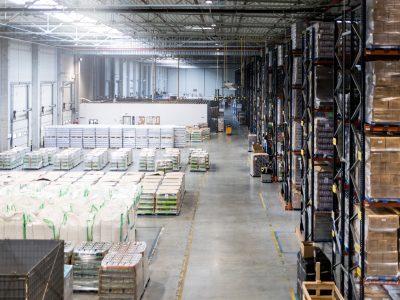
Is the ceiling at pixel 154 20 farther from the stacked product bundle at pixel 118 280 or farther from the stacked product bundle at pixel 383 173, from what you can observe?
the stacked product bundle at pixel 118 280

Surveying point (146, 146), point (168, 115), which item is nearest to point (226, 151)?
point (146, 146)

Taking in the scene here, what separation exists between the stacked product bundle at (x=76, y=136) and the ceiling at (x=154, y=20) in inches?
224

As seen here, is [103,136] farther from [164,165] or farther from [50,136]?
[164,165]

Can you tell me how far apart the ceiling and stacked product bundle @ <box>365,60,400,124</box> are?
8115 mm

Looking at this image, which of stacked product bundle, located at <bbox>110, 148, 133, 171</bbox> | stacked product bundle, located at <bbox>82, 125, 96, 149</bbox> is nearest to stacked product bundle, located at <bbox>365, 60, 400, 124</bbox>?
stacked product bundle, located at <bbox>110, 148, 133, 171</bbox>

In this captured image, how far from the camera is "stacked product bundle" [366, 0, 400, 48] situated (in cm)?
886

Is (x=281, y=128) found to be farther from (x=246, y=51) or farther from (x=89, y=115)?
(x=89, y=115)

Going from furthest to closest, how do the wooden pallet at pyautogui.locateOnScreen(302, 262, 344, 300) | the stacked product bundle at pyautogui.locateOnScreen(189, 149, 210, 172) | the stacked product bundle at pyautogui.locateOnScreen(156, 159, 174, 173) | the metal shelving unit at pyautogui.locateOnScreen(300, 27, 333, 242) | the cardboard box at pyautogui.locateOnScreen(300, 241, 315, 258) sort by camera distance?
the stacked product bundle at pyautogui.locateOnScreen(189, 149, 210, 172), the stacked product bundle at pyautogui.locateOnScreen(156, 159, 174, 173), the metal shelving unit at pyautogui.locateOnScreen(300, 27, 333, 242), the cardboard box at pyautogui.locateOnScreen(300, 241, 315, 258), the wooden pallet at pyautogui.locateOnScreen(302, 262, 344, 300)

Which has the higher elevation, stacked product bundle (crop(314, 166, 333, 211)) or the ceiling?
the ceiling

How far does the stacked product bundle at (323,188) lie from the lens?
13844 mm

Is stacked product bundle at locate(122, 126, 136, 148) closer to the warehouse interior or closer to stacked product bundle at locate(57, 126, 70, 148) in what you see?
stacked product bundle at locate(57, 126, 70, 148)

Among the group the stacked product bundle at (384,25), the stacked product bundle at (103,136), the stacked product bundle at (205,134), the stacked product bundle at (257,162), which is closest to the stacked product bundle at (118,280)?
the stacked product bundle at (384,25)

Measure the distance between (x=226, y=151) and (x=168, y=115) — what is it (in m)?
8.94

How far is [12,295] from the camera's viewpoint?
4457 mm
